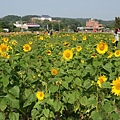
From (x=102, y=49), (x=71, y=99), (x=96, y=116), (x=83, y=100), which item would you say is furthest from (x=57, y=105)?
(x=102, y=49)

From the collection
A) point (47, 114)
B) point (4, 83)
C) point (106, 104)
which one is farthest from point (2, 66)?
point (106, 104)

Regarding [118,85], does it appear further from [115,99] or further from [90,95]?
[90,95]

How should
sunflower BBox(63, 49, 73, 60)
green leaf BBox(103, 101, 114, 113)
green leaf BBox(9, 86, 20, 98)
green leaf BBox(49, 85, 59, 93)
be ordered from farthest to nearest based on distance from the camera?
sunflower BBox(63, 49, 73, 60)
green leaf BBox(49, 85, 59, 93)
green leaf BBox(9, 86, 20, 98)
green leaf BBox(103, 101, 114, 113)

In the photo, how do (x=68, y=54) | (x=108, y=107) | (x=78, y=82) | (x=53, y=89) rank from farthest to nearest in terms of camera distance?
(x=68, y=54), (x=78, y=82), (x=53, y=89), (x=108, y=107)

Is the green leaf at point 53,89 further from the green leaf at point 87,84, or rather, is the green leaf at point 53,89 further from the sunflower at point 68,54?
the sunflower at point 68,54

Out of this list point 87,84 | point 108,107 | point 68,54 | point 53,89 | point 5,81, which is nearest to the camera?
point 108,107

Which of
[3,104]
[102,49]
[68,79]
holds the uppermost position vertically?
[102,49]

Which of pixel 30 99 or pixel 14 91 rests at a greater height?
pixel 14 91

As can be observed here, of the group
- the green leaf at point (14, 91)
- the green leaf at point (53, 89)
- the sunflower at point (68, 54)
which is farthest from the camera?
the sunflower at point (68, 54)

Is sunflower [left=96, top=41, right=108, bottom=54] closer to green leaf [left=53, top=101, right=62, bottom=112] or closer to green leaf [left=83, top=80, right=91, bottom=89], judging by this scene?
green leaf [left=83, top=80, right=91, bottom=89]

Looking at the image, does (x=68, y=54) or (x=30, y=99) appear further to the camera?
(x=68, y=54)

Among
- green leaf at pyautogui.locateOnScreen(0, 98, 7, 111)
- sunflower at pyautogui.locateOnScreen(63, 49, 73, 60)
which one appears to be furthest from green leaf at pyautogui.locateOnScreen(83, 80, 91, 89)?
green leaf at pyautogui.locateOnScreen(0, 98, 7, 111)

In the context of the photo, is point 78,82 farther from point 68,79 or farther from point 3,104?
point 3,104

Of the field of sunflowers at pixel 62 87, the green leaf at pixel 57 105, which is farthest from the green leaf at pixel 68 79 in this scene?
the green leaf at pixel 57 105
